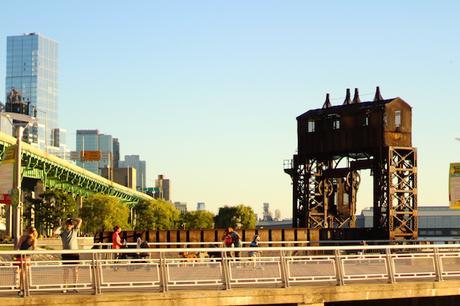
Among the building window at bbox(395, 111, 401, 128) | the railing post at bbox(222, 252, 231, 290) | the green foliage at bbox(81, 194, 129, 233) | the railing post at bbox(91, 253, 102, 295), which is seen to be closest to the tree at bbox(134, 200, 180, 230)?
the green foliage at bbox(81, 194, 129, 233)

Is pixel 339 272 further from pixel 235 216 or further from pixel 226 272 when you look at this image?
pixel 235 216

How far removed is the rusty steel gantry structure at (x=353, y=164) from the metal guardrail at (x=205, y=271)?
3684 cm

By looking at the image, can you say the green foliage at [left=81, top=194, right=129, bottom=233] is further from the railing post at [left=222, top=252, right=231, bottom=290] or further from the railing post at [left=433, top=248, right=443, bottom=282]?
the railing post at [left=222, top=252, right=231, bottom=290]

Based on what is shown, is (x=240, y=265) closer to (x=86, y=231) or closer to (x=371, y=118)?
(x=371, y=118)

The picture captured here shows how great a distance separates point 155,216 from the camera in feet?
575

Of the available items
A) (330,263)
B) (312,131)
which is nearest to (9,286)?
(330,263)

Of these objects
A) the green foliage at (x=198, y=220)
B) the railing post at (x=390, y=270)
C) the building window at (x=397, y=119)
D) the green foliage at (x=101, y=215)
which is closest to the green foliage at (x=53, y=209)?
the green foliage at (x=101, y=215)

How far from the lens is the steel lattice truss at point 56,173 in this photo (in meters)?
127

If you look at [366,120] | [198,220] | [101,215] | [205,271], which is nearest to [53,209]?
[101,215]

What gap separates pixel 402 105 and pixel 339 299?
46.4 m

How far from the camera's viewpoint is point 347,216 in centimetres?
6975

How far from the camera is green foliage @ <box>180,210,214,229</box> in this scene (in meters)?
181

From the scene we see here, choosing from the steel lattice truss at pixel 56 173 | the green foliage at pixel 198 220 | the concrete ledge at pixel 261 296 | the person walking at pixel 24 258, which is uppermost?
the steel lattice truss at pixel 56 173

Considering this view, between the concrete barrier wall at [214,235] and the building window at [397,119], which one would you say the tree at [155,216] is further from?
the building window at [397,119]
